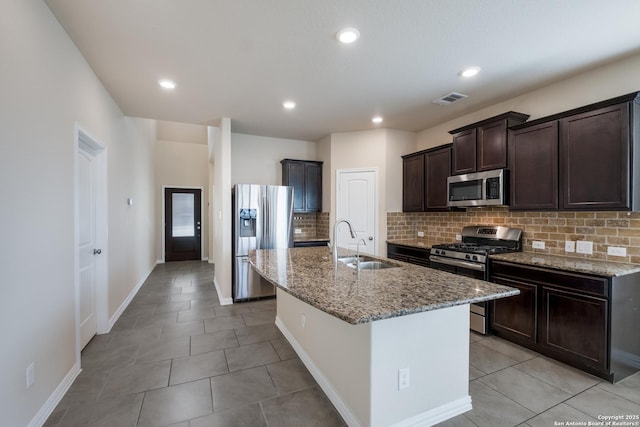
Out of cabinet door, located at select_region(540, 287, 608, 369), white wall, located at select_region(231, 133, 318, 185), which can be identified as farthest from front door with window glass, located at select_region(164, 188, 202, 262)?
cabinet door, located at select_region(540, 287, 608, 369)

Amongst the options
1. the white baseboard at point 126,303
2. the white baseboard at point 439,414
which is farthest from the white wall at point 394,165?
the white baseboard at point 126,303

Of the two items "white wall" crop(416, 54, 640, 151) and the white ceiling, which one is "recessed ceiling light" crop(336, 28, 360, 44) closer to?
the white ceiling

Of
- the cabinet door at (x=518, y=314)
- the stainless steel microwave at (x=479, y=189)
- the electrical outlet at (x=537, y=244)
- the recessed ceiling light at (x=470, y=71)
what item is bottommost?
the cabinet door at (x=518, y=314)

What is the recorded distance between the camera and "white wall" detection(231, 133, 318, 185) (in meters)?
5.09

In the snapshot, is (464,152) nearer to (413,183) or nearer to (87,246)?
(413,183)

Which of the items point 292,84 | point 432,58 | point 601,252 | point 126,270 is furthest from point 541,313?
point 126,270

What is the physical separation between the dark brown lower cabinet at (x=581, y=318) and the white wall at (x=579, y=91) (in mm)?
1679

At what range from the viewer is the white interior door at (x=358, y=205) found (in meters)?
4.77

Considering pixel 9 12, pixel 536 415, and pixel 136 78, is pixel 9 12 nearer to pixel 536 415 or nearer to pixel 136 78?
pixel 136 78

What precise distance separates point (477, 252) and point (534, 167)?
106 centimetres

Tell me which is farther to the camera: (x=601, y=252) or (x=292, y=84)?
(x=292, y=84)

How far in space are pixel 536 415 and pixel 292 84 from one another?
3.51 m

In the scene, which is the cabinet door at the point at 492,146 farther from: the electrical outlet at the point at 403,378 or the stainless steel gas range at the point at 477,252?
the electrical outlet at the point at 403,378

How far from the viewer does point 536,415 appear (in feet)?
6.24
